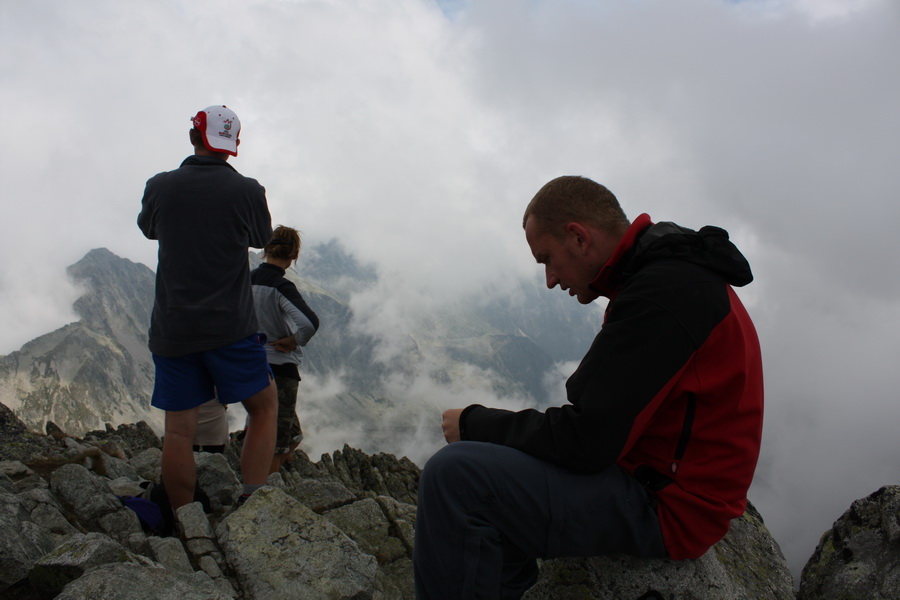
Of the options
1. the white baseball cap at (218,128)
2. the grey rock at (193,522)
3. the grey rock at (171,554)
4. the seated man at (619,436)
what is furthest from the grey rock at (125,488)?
the seated man at (619,436)

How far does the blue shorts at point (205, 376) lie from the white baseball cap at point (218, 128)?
7.77 ft

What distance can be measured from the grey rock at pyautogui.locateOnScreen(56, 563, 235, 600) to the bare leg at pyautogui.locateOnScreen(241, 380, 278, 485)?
2.68m

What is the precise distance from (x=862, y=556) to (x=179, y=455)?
24.1 ft

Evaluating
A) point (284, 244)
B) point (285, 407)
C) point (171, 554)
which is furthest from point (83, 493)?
point (284, 244)

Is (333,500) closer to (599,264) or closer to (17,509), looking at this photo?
(17,509)

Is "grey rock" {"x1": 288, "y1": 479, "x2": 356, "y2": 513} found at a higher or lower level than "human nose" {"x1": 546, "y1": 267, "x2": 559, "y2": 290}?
lower

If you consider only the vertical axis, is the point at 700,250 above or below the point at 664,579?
above

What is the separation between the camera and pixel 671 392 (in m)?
3.78

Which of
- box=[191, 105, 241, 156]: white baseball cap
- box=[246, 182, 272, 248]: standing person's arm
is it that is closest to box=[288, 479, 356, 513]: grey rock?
box=[246, 182, 272, 248]: standing person's arm

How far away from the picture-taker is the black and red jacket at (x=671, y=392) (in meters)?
3.57

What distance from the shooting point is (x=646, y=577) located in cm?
440

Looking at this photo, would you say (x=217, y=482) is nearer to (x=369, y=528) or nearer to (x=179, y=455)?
(x=179, y=455)

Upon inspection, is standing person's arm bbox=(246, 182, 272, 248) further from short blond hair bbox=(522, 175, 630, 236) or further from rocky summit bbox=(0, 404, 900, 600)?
short blond hair bbox=(522, 175, 630, 236)

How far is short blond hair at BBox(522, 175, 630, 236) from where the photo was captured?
425 cm
